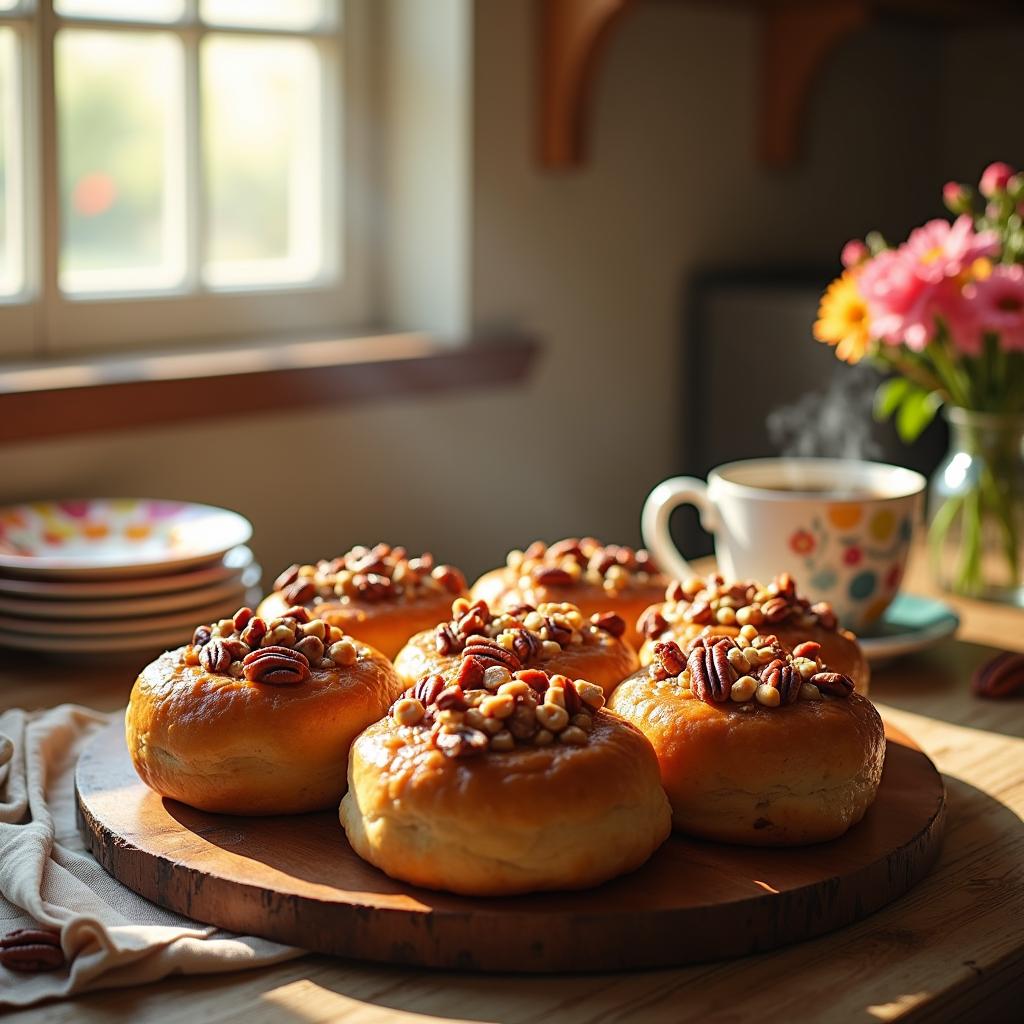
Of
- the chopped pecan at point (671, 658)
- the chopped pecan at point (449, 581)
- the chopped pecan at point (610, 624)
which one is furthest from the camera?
the chopped pecan at point (449, 581)

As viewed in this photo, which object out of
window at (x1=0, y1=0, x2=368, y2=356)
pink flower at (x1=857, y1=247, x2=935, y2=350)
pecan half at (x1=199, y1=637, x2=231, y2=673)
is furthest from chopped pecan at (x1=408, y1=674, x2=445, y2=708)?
window at (x1=0, y1=0, x2=368, y2=356)

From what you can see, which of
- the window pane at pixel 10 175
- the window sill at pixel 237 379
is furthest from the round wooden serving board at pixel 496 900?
the window pane at pixel 10 175

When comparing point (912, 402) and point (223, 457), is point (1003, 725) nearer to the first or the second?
point (912, 402)

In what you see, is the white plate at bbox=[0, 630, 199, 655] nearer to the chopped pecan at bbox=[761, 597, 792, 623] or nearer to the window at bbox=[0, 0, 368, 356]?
the chopped pecan at bbox=[761, 597, 792, 623]

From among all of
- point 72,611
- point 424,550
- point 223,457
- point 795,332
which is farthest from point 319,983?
point 795,332

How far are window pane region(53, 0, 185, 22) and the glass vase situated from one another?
1198 millimetres

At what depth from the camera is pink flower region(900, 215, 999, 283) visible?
57.6 inches

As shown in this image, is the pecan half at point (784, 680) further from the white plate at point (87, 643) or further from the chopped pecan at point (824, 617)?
the white plate at point (87, 643)

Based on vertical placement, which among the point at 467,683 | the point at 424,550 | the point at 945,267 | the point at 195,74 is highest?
the point at 195,74

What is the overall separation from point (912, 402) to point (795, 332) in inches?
33.8

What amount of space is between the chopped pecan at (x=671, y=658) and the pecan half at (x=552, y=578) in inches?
8.8

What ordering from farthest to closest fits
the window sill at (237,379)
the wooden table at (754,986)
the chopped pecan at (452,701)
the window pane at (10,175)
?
the window pane at (10,175) → the window sill at (237,379) → the chopped pecan at (452,701) → the wooden table at (754,986)

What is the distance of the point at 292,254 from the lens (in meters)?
2.29

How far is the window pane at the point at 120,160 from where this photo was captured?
197 cm
